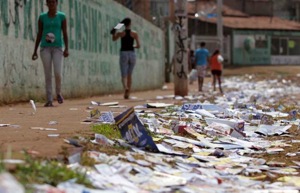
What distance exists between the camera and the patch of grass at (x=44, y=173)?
12.4ft

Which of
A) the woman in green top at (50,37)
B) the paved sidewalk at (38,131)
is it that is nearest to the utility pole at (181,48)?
the woman in green top at (50,37)

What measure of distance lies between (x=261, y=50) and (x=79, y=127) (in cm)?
4825

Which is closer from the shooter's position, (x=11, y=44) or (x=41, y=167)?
(x=41, y=167)

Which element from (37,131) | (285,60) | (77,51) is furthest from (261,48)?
(37,131)

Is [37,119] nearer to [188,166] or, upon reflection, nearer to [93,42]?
[188,166]

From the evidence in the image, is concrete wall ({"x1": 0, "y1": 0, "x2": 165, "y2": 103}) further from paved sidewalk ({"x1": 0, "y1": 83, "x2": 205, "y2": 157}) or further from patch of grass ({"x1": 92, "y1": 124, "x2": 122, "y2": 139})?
patch of grass ({"x1": 92, "y1": 124, "x2": 122, "y2": 139})

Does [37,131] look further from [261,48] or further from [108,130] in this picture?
[261,48]

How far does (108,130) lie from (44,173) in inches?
93.0

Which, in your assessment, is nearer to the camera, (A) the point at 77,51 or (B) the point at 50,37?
(B) the point at 50,37

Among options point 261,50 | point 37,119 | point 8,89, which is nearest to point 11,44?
point 8,89

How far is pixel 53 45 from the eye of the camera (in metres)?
10.3

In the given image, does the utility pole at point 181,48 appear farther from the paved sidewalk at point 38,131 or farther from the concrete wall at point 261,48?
the concrete wall at point 261,48

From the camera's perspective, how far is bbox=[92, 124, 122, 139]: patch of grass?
19.5 feet

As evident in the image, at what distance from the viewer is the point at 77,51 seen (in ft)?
48.1
